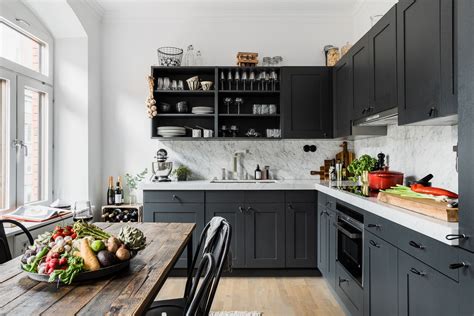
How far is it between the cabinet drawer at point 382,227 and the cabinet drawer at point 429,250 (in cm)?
6

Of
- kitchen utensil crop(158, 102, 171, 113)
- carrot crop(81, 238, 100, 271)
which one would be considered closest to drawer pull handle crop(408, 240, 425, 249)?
carrot crop(81, 238, 100, 271)

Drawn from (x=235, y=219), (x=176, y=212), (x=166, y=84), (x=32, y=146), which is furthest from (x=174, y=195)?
(x=32, y=146)

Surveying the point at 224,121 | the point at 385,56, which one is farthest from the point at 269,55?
the point at 385,56

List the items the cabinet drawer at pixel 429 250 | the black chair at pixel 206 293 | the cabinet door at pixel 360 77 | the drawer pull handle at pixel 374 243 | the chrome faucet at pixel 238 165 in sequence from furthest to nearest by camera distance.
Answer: the chrome faucet at pixel 238 165 → the cabinet door at pixel 360 77 → the drawer pull handle at pixel 374 243 → the cabinet drawer at pixel 429 250 → the black chair at pixel 206 293

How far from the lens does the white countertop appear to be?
56.8 inches

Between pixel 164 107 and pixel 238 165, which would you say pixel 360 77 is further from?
pixel 164 107

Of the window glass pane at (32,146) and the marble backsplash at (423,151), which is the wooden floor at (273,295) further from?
the window glass pane at (32,146)

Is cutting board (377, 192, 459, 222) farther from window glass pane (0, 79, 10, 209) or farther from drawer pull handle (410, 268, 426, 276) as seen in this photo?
window glass pane (0, 79, 10, 209)

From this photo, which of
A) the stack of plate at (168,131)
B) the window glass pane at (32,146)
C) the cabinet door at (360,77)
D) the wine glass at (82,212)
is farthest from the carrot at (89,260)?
the stack of plate at (168,131)

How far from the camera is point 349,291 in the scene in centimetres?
259

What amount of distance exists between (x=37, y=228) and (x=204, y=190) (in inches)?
59.8

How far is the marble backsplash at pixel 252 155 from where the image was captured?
429cm

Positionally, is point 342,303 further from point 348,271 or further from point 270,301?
point 270,301

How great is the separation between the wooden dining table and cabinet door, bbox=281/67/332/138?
2.61m
